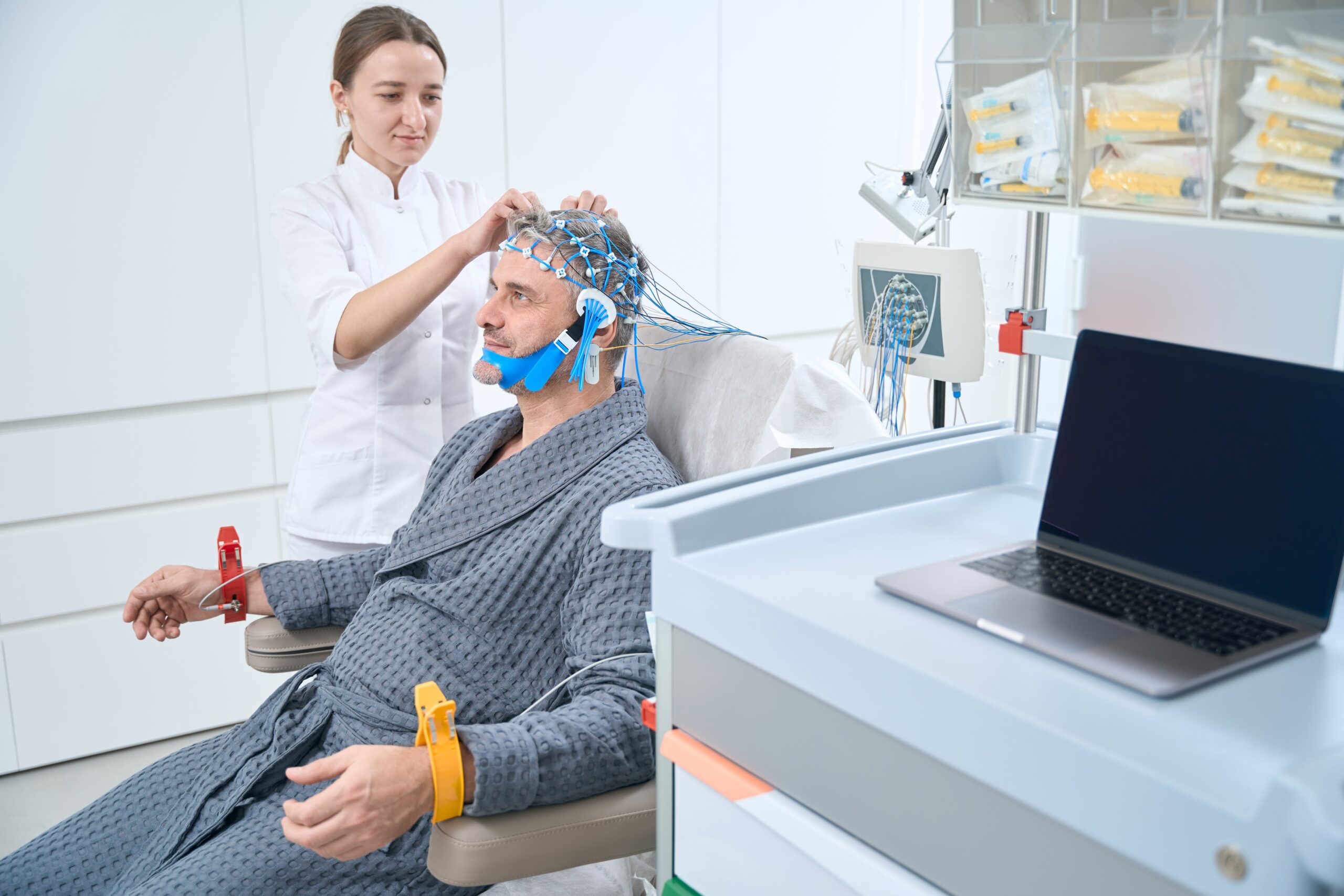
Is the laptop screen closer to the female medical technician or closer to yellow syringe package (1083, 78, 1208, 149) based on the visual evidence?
yellow syringe package (1083, 78, 1208, 149)

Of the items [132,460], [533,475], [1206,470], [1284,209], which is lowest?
[132,460]

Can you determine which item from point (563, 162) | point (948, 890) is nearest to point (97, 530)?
point (563, 162)

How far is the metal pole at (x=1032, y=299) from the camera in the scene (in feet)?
4.09

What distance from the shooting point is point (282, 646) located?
68.5 inches

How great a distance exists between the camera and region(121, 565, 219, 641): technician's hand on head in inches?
69.6

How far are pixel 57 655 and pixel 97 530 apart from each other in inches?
12.1

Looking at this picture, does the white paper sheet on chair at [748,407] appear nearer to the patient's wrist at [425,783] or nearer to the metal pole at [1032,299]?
the metal pole at [1032,299]

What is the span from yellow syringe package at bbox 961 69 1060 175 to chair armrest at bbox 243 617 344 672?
45.9 inches

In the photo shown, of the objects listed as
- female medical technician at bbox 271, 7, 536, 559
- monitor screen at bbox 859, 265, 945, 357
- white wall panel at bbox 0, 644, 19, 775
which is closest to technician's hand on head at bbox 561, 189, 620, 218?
female medical technician at bbox 271, 7, 536, 559

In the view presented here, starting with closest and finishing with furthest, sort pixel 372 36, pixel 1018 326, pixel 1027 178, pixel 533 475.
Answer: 1. pixel 1027 178
2. pixel 1018 326
3. pixel 533 475
4. pixel 372 36

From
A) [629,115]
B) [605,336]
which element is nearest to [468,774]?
[605,336]

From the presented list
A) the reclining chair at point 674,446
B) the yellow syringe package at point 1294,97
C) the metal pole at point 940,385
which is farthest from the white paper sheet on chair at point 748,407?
the yellow syringe package at point 1294,97

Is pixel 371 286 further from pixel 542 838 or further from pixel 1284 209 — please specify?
pixel 1284 209

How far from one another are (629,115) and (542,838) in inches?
90.9
